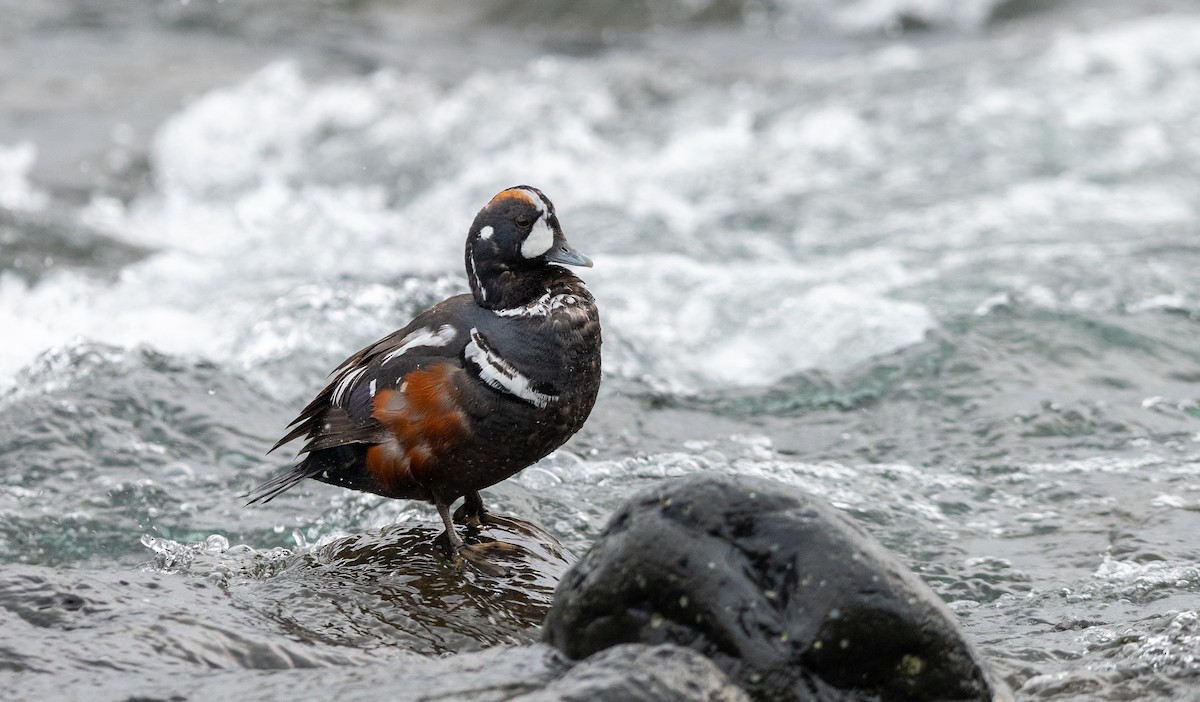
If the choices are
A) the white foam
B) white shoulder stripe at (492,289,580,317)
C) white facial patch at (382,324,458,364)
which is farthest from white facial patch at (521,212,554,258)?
the white foam

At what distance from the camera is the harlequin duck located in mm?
4164

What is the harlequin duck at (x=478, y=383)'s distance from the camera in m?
4.16

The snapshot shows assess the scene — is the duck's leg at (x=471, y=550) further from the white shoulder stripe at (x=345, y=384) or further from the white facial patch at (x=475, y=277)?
the white facial patch at (x=475, y=277)

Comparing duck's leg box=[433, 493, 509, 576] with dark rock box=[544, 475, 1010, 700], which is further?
duck's leg box=[433, 493, 509, 576]

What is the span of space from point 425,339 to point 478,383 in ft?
0.91

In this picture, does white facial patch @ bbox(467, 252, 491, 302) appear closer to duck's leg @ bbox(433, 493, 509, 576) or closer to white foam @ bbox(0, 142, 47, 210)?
duck's leg @ bbox(433, 493, 509, 576)

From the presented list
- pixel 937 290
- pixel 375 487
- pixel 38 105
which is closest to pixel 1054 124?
pixel 937 290

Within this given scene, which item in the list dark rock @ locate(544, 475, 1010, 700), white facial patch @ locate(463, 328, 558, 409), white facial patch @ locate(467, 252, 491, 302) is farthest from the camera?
white facial patch @ locate(467, 252, 491, 302)

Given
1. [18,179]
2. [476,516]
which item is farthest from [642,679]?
[18,179]

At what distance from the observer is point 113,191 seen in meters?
10.9

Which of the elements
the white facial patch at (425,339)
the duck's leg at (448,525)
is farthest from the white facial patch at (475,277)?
the duck's leg at (448,525)

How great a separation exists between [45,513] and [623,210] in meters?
5.24

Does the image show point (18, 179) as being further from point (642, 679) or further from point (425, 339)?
point (642, 679)

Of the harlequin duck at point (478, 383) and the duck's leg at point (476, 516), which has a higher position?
the harlequin duck at point (478, 383)
